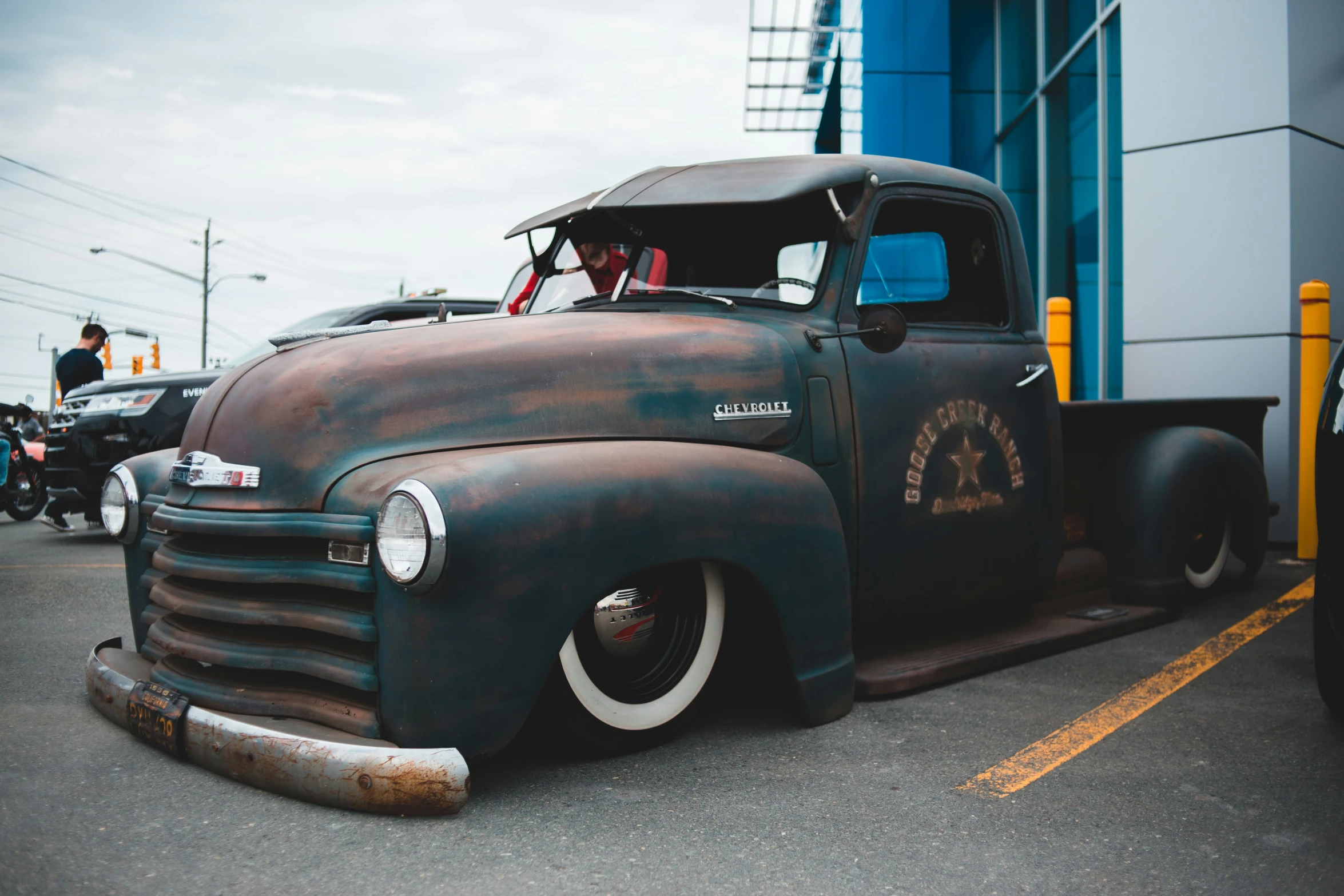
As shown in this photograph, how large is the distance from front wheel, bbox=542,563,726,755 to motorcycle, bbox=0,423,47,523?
29.1 feet

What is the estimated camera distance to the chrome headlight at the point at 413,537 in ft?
7.55

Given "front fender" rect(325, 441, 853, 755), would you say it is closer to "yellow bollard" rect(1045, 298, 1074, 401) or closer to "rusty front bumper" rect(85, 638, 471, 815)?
"rusty front bumper" rect(85, 638, 471, 815)

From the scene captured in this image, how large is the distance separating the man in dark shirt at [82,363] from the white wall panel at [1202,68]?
30.0 ft

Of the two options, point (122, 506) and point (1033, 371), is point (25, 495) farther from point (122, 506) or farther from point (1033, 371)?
point (1033, 371)

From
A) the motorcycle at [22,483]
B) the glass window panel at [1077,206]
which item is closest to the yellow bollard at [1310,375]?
the glass window panel at [1077,206]

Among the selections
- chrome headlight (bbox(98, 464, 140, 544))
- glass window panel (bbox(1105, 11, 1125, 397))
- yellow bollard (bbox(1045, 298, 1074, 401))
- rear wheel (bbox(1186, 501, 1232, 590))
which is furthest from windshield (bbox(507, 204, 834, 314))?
glass window panel (bbox(1105, 11, 1125, 397))

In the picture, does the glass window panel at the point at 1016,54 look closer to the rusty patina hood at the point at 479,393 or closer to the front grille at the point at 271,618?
the rusty patina hood at the point at 479,393

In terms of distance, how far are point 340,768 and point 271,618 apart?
44cm

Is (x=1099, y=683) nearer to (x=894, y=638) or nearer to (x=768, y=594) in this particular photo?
(x=894, y=638)

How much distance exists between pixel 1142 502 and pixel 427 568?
3531mm

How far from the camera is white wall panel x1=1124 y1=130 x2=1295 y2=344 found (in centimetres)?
701

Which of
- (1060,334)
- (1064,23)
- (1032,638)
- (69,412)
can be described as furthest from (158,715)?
(1064,23)

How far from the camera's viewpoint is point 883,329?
10.9ft

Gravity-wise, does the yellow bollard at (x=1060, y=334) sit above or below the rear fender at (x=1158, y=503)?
above
